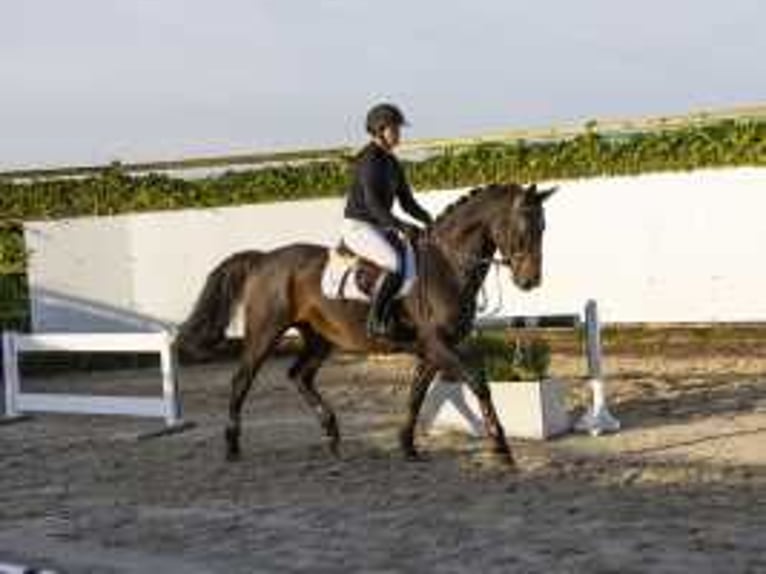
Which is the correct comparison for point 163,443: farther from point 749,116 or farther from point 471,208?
point 749,116

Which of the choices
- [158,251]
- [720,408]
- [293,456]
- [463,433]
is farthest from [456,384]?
[158,251]

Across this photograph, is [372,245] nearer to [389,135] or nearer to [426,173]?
[389,135]

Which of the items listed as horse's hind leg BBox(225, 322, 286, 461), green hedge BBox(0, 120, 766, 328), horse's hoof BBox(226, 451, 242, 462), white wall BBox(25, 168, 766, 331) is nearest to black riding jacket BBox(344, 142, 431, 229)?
horse's hind leg BBox(225, 322, 286, 461)

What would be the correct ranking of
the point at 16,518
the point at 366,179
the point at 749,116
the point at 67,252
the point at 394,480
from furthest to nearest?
the point at 67,252 → the point at 749,116 → the point at 366,179 → the point at 394,480 → the point at 16,518

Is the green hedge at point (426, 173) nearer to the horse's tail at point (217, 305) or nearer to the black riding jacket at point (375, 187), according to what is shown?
the horse's tail at point (217, 305)

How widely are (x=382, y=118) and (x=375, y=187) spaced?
0.52m

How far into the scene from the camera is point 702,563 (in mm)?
7895

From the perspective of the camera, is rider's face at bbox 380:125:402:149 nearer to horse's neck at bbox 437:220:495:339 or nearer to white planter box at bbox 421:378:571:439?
horse's neck at bbox 437:220:495:339

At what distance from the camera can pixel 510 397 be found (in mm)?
13266

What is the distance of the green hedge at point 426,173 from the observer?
828 inches

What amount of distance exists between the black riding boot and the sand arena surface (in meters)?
1.04

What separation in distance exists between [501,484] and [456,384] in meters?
2.73

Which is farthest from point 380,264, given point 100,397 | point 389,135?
point 100,397

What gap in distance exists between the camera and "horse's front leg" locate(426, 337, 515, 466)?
11.7m
